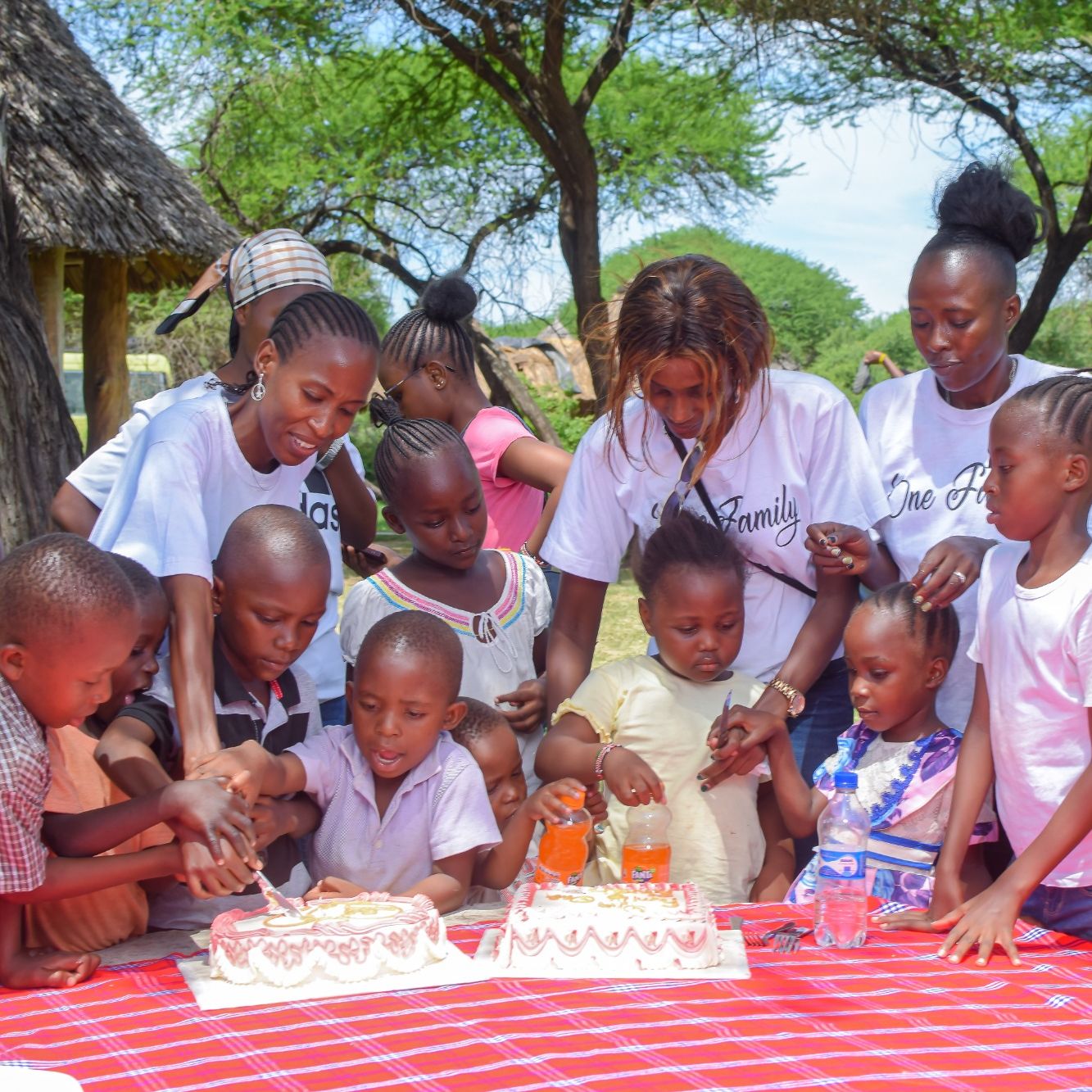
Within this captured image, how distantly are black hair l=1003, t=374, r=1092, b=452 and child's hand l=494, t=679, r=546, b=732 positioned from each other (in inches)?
54.3

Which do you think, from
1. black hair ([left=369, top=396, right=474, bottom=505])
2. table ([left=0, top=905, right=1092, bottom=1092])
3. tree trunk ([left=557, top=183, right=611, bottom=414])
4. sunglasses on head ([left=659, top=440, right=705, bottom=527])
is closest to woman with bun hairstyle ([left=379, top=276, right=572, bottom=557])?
black hair ([left=369, top=396, right=474, bottom=505])

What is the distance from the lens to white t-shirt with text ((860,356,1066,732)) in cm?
326

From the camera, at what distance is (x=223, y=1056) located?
2107mm

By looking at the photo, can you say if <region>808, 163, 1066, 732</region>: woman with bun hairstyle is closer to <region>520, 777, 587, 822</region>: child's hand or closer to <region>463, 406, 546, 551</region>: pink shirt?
<region>520, 777, 587, 822</region>: child's hand

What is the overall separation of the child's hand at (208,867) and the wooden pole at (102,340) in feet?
29.4

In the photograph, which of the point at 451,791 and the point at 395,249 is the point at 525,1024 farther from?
the point at 395,249

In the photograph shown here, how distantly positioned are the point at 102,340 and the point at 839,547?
917 centimetres

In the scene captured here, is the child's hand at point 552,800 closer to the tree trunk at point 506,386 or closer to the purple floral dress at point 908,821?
the purple floral dress at point 908,821

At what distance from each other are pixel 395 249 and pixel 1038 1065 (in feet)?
48.1

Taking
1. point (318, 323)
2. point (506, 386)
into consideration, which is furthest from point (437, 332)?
point (506, 386)

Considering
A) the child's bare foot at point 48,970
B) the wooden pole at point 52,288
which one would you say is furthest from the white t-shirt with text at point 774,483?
the wooden pole at point 52,288

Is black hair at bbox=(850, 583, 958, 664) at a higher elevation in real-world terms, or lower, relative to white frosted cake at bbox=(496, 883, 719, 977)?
higher

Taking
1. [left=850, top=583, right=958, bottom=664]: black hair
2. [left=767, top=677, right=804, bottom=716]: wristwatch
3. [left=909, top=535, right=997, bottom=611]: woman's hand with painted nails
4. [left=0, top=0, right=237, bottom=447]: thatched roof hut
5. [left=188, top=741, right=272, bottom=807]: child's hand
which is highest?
[left=0, top=0, right=237, bottom=447]: thatched roof hut

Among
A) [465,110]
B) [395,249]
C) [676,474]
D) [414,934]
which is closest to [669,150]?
[465,110]
